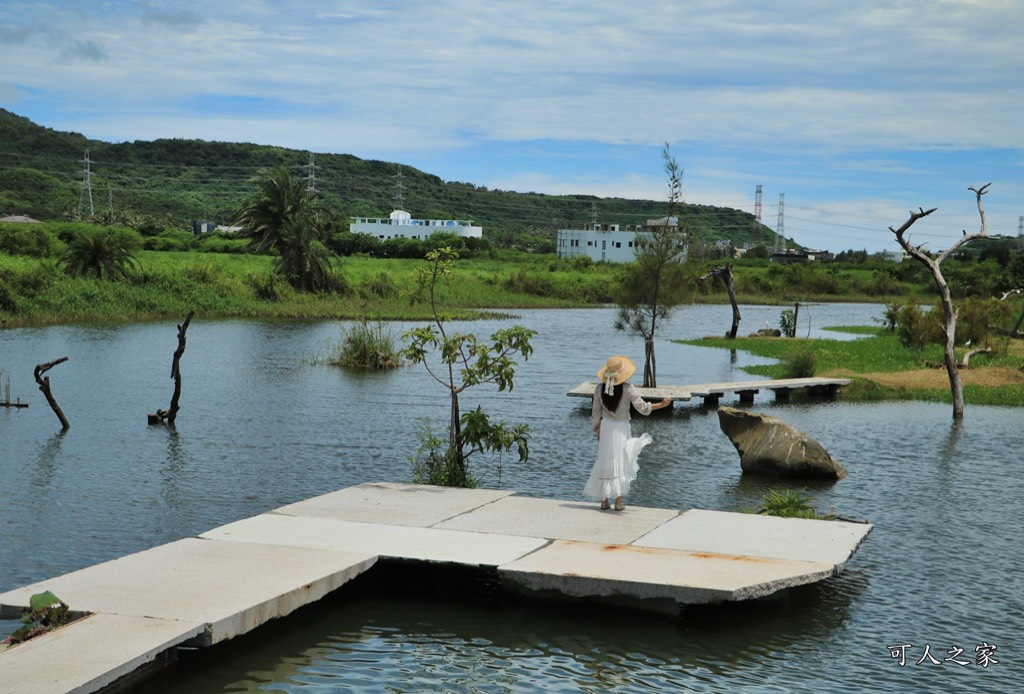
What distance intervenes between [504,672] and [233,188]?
15127cm

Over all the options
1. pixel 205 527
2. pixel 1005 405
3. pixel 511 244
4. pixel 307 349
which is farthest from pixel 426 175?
pixel 205 527

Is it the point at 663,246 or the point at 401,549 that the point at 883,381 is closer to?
the point at 663,246

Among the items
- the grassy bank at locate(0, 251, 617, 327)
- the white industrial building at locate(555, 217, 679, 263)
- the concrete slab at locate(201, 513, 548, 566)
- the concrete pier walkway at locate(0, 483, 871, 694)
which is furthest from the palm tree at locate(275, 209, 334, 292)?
the white industrial building at locate(555, 217, 679, 263)

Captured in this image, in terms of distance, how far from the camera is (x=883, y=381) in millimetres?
33062

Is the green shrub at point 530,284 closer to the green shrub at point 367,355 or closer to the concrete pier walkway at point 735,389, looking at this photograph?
the green shrub at point 367,355

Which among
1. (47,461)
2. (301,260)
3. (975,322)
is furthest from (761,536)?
(301,260)

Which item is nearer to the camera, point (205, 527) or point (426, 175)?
point (205, 527)

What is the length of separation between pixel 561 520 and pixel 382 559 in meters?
2.59

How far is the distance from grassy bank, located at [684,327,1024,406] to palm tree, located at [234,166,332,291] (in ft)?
82.1

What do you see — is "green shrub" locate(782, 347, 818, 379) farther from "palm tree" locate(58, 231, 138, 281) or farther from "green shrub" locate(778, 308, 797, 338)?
"palm tree" locate(58, 231, 138, 281)

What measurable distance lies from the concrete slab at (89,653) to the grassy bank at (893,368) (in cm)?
2427

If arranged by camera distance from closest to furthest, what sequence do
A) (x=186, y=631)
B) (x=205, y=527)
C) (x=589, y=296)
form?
(x=186, y=631) < (x=205, y=527) < (x=589, y=296)

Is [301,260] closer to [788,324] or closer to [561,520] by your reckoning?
[788,324]

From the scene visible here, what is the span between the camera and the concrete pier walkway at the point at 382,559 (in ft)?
29.8
